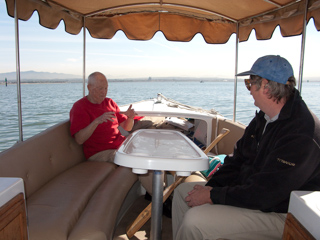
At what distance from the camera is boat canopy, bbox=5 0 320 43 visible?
2.74 metres

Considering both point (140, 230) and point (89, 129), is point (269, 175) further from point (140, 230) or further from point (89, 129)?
point (89, 129)

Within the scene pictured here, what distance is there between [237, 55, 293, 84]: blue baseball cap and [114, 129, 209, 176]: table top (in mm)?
600

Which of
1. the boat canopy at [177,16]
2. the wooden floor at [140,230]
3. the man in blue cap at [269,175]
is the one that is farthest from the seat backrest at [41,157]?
the man in blue cap at [269,175]

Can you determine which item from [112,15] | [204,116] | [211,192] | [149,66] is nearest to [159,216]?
[211,192]

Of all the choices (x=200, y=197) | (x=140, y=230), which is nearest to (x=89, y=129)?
(x=140, y=230)

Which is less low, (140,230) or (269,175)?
(269,175)

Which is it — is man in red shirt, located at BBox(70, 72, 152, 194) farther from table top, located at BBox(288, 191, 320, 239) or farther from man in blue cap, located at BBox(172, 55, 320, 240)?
table top, located at BBox(288, 191, 320, 239)

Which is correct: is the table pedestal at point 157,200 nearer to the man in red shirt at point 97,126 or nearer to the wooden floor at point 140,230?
the wooden floor at point 140,230

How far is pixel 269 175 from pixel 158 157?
2.05ft

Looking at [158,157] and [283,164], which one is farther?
[283,164]

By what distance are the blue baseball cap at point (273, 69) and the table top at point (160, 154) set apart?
60cm

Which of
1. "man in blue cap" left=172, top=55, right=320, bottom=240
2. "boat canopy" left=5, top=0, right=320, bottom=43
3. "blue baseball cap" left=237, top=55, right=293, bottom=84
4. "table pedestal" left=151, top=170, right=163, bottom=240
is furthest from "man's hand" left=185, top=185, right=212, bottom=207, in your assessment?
→ "boat canopy" left=5, top=0, right=320, bottom=43

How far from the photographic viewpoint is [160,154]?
1.44m

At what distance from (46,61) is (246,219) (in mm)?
43345
